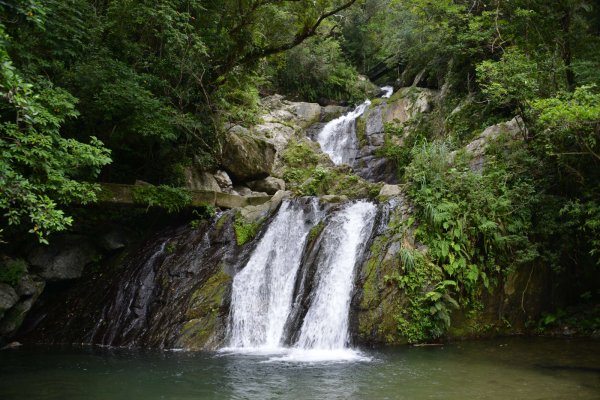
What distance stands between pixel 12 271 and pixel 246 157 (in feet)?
27.8

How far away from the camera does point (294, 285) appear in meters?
11.0

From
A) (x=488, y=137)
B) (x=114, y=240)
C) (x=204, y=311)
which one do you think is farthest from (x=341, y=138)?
(x=204, y=311)

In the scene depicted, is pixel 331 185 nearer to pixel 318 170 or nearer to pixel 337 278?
pixel 318 170

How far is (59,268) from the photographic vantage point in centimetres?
1177

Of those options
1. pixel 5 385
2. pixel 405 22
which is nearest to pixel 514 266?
pixel 5 385

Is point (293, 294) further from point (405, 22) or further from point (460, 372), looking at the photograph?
point (405, 22)

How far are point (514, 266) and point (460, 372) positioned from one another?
4.08m

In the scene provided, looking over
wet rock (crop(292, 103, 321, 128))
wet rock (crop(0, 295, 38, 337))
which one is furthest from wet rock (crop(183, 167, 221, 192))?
wet rock (crop(292, 103, 321, 128))

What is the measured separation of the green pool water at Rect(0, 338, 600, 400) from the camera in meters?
6.48

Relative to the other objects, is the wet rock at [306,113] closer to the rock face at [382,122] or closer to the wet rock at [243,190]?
the rock face at [382,122]

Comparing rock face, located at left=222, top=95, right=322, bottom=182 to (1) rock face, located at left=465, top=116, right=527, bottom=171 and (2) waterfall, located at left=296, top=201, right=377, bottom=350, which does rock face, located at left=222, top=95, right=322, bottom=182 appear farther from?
(1) rock face, located at left=465, top=116, right=527, bottom=171

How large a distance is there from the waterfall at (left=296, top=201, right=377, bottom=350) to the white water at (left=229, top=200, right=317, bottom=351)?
0.75m

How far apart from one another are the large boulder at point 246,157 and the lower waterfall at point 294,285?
4.23 m

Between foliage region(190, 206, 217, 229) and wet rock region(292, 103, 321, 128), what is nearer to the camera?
foliage region(190, 206, 217, 229)
